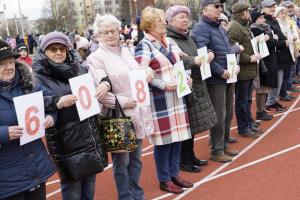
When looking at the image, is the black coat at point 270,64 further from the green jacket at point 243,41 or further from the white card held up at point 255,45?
the green jacket at point 243,41

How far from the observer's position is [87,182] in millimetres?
3951

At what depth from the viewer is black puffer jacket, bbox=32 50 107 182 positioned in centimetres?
353

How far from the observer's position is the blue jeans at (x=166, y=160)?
4.86 meters

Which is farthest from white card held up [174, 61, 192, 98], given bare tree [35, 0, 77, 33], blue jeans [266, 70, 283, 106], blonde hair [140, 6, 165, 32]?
bare tree [35, 0, 77, 33]

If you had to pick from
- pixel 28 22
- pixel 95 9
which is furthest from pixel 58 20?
pixel 95 9

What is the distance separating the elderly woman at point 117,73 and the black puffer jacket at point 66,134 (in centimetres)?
38

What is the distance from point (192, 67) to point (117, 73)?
1483mm

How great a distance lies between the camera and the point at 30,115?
10.3 feet

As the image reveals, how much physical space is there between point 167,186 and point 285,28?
16.6 feet

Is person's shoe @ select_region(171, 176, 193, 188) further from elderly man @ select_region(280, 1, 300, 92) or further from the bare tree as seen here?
the bare tree

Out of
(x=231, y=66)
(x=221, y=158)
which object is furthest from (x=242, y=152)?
(x=231, y=66)

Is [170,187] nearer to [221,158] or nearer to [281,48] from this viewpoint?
[221,158]

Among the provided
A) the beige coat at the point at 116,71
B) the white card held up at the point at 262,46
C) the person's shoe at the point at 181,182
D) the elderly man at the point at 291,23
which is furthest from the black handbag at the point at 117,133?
the elderly man at the point at 291,23

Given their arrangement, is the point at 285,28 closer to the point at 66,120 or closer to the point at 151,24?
the point at 151,24
